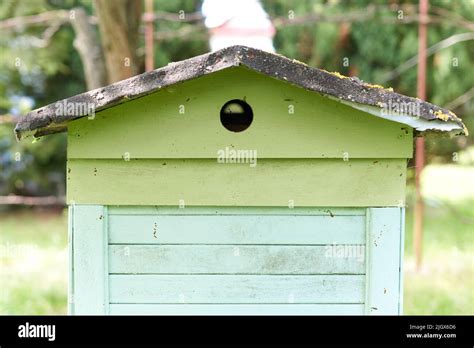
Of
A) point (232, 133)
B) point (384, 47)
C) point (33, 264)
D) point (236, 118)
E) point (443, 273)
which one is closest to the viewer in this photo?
point (232, 133)

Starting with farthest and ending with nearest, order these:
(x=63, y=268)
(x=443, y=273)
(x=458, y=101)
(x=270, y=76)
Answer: (x=458, y=101), (x=63, y=268), (x=443, y=273), (x=270, y=76)

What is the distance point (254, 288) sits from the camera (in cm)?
271

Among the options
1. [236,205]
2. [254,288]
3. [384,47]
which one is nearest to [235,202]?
[236,205]

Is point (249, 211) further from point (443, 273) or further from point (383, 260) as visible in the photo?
point (443, 273)

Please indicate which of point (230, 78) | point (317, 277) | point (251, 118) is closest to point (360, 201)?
point (317, 277)

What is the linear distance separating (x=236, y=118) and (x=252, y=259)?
2.43ft

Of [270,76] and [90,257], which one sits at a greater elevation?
[270,76]

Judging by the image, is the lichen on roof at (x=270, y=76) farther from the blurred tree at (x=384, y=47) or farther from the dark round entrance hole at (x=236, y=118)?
the blurred tree at (x=384, y=47)

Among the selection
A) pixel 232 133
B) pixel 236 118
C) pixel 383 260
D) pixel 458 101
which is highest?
pixel 458 101

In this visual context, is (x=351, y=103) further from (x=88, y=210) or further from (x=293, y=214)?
(x=88, y=210)

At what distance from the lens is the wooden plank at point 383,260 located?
8.73ft

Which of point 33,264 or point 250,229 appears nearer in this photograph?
point 250,229

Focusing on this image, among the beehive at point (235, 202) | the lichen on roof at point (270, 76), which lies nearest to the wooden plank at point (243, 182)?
the beehive at point (235, 202)

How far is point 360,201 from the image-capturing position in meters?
2.66
